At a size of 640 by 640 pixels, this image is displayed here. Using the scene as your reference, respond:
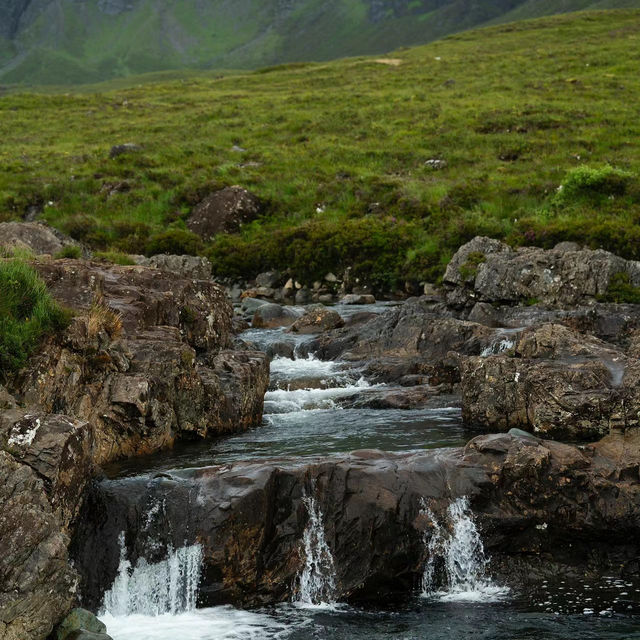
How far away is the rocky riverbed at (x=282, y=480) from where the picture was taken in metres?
10.5

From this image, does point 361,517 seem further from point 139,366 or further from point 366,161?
point 366,161

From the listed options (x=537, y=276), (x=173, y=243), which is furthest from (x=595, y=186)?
(x=173, y=243)

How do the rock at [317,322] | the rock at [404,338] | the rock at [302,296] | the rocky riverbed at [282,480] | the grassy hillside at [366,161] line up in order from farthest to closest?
the grassy hillside at [366,161] < the rock at [302,296] < the rock at [317,322] < the rock at [404,338] < the rocky riverbed at [282,480]

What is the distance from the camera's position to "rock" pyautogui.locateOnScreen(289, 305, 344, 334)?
26281mm

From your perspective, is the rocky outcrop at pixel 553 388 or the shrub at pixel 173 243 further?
the shrub at pixel 173 243

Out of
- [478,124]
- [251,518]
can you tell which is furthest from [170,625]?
[478,124]

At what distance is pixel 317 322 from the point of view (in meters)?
26.5

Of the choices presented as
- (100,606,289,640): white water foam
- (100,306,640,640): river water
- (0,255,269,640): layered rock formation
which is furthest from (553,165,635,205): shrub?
(100,606,289,640): white water foam

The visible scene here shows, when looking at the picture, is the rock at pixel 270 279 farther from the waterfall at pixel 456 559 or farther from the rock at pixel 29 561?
the rock at pixel 29 561

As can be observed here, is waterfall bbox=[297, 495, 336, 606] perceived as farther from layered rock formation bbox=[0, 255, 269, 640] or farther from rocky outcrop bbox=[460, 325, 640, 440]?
rocky outcrop bbox=[460, 325, 640, 440]

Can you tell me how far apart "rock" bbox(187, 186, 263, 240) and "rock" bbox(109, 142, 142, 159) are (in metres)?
11.3

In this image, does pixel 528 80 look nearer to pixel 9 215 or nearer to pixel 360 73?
pixel 360 73

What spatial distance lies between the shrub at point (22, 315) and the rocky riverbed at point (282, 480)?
334mm

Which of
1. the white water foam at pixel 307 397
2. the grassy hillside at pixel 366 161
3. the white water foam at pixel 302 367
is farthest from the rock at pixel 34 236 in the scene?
the white water foam at pixel 307 397
